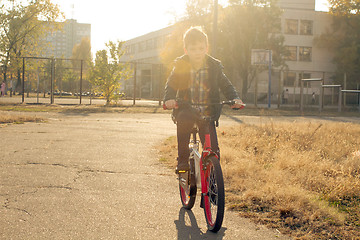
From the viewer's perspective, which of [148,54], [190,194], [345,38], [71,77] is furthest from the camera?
[148,54]

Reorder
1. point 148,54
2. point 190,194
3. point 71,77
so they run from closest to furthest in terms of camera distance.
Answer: point 190,194 → point 71,77 → point 148,54

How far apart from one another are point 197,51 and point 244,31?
35671 millimetres

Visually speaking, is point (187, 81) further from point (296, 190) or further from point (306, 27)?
point (306, 27)

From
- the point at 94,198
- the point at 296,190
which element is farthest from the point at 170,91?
the point at 296,190

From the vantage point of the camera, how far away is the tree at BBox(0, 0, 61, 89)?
129 feet

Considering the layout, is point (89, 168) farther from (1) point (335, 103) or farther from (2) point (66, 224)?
(1) point (335, 103)

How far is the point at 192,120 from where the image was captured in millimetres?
3979

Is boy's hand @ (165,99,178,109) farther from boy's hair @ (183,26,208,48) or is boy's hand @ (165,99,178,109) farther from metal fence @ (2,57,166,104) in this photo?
metal fence @ (2,57,166,104)

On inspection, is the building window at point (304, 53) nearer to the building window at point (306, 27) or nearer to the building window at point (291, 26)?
the building window at point (306, 27)

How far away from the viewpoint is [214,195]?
12.0ft

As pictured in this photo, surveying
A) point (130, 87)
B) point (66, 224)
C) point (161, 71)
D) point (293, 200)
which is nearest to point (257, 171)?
point (293, 200)

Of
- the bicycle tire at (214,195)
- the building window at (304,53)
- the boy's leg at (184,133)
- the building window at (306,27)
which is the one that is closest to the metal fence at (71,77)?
the building window at (304,53)

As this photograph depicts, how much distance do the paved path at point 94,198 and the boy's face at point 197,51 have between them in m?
1.48

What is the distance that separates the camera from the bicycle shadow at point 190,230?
11.7 ft
